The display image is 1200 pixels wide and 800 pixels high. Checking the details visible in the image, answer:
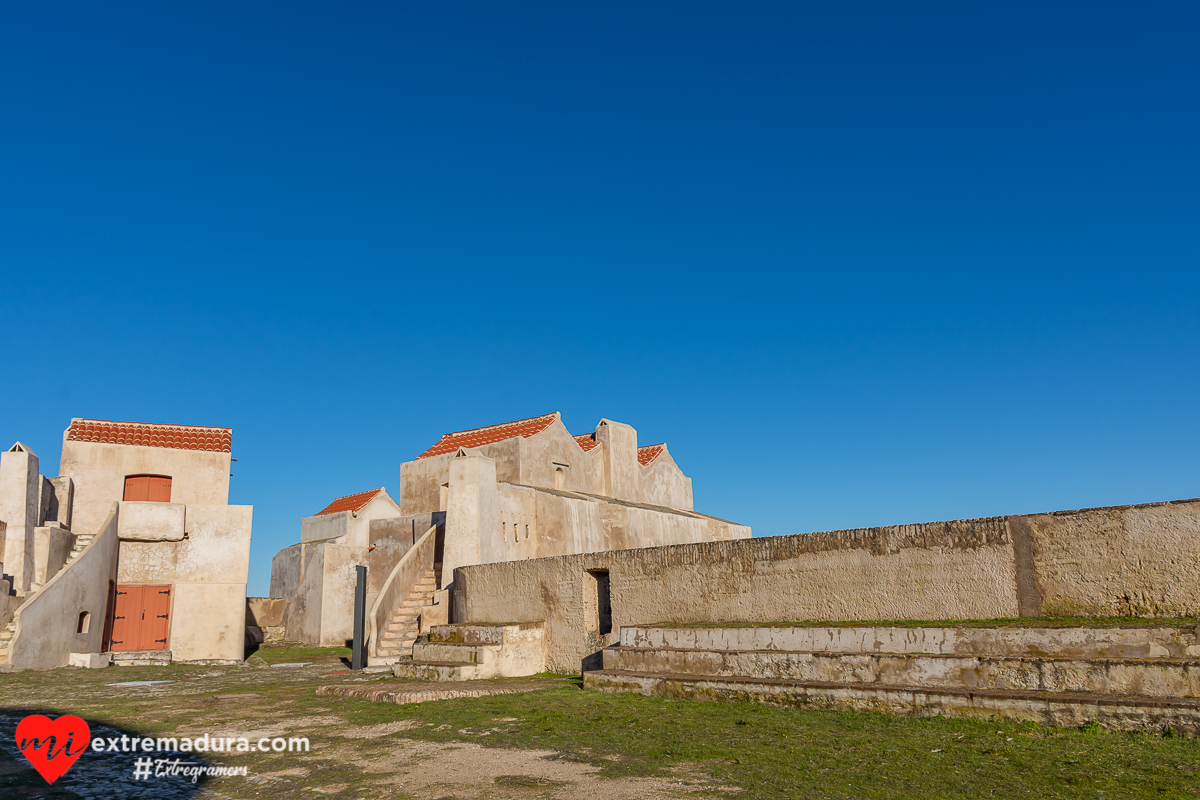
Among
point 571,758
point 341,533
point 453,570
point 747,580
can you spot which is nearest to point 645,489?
point 341,533

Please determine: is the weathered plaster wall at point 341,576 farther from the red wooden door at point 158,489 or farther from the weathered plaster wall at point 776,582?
the weathered plaster wall at point 776,582

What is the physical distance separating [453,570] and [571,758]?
370 inches

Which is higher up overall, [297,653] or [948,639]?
[948,639]

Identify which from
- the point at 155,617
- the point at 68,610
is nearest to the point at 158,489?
the point at 155,617

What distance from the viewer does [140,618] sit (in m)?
19.6

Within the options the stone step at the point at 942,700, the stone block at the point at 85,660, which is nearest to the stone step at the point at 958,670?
the stone step at the point at 942,700

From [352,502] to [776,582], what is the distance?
26112mm

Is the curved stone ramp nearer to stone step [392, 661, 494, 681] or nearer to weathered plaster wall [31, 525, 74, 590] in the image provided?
stone step [392, 661, 494, 681]

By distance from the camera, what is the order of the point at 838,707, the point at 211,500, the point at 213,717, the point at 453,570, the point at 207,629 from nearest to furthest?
the point at 838,707 → the point at 213,717 → the point at 453,570 → the point at 207,629 → the point at 211,500

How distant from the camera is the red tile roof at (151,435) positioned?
2130 cm

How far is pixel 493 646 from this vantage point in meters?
11.3

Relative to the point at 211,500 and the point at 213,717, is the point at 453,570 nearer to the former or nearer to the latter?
the point at 213,717

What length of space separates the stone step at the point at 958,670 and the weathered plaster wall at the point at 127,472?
17.0 metres

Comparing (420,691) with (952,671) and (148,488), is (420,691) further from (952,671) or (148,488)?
(148,488)
